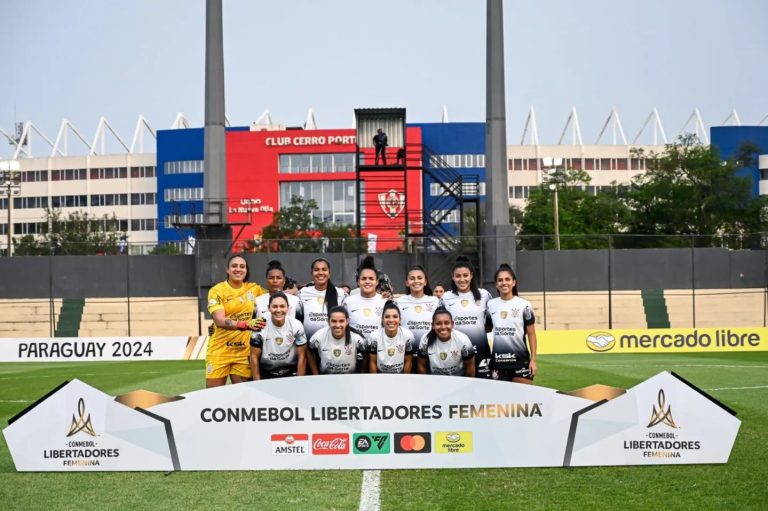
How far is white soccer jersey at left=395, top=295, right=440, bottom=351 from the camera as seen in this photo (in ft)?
34.9

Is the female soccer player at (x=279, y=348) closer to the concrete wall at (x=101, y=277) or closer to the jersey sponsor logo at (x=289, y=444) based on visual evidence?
the jersey sponsor logo at (x=289, y=444)

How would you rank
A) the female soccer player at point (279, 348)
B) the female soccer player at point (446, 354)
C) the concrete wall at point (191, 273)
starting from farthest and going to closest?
the concrete wall at point (191, 273), the female soccer player at point (279, 348), the female soccer player at point (446, 354)

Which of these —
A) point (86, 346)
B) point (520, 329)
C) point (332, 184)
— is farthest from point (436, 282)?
point (332, 184)

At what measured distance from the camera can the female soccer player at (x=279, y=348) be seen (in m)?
9.98

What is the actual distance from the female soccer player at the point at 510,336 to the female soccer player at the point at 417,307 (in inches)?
27.7

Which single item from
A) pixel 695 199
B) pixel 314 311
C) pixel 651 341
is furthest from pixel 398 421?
pixel 695 199

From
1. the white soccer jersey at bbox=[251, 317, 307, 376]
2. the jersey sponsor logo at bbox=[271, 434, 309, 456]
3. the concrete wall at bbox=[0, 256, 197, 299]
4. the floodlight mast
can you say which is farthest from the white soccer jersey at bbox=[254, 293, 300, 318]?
the concrete wall at bbox=[0, 256, 197, 299]

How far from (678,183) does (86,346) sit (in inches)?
1915

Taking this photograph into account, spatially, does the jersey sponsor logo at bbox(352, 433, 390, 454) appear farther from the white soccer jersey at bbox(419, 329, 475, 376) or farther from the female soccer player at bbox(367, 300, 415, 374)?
the white soccer jersey at bbox(419, 329, 475, 376)

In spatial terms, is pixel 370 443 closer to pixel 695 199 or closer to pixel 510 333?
pixel 510 333

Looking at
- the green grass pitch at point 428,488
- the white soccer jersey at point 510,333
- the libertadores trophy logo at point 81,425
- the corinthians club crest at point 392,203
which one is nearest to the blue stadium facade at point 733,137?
the corinthians club crest at point 392,203

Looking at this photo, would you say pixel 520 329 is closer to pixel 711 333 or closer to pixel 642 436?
pixel 642 436

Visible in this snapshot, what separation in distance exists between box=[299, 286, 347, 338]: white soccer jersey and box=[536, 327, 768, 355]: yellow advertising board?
1798 cm

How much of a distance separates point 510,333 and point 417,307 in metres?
1.02
